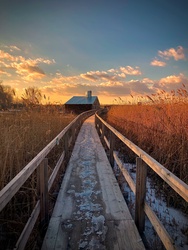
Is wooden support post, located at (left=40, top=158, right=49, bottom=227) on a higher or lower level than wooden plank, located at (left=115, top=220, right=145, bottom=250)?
higher

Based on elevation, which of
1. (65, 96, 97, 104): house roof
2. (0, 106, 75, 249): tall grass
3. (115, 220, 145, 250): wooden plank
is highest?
(65, 96, 97, 104): house roof

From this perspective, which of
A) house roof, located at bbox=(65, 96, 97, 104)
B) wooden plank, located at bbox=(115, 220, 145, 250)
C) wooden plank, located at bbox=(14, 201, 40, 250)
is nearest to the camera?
wooden plank, located at bbox=(14, 201, 40, 250)

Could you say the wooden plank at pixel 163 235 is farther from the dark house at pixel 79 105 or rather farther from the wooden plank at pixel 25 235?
the dark house at pixel 79 105

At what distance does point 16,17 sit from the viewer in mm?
7016

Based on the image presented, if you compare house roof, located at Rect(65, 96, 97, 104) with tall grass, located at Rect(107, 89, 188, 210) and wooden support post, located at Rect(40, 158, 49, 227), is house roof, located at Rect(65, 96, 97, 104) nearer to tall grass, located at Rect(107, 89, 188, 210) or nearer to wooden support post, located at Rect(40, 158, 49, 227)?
tall grass, located at Rect(107, 89, 188, 210)

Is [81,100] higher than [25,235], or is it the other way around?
[81,100]

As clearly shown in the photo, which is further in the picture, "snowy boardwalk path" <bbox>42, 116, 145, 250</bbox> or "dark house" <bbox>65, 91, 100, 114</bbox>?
"dark house" <bbox>65, 91, 100, 114</bbox>

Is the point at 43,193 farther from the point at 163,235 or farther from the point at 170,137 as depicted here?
the point at 170,137

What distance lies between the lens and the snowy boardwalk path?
1.88 metres

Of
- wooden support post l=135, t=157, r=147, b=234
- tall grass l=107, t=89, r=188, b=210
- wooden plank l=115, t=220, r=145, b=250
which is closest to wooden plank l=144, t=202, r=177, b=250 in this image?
wooden support post l=135, t=157, r=147, b=234

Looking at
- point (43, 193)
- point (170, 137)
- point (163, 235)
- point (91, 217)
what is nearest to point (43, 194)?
point (43, 193)

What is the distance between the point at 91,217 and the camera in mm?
2316

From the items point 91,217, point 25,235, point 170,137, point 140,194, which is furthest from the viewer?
point 170,137

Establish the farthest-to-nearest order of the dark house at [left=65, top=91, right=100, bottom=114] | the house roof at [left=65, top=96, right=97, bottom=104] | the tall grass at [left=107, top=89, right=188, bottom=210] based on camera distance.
Result: 1. the house roof at [left=65, top=96, right=97, bottom=104]
2. the dark house at [left=65, top=91, right=100, bottom=114]
3. the tall grass at [left=107, top=89, right=188, bottom=210]
